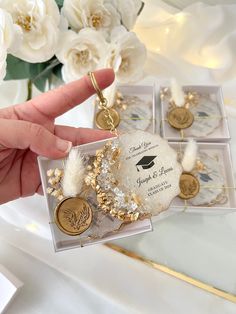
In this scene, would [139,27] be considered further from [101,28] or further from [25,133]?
[25,133]

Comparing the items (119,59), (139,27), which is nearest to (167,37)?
(139,27)

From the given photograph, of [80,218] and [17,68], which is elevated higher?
[17,68]

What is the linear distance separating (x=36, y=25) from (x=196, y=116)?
490mm

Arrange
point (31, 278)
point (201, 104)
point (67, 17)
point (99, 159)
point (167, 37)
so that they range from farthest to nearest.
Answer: point (167, 37) → point (201, 104) → point (31, 278) → point (67, 17) → point (99, 159)

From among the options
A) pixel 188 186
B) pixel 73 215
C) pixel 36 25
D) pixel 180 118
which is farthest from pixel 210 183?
pixel 36 25

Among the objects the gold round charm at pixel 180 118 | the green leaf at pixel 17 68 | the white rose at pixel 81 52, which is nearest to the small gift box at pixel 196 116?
the gold round charm at pixel 180 118

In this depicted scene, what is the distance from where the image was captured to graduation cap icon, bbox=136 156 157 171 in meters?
0.68

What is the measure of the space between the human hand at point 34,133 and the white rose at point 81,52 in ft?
0.24

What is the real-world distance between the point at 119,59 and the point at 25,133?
291 millimetres

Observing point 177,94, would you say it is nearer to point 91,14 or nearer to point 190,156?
point 190,156

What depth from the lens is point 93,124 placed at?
1.00 meters

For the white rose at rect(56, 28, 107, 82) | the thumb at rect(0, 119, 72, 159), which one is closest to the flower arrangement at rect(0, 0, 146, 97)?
the white rose at rect(56, 28, 107, 82)

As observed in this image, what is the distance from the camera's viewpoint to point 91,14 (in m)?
0.81

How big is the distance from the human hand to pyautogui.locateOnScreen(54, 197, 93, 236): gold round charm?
9cm
